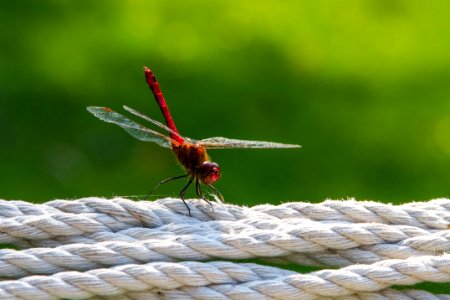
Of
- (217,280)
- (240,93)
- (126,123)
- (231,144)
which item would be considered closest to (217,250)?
(217,280)

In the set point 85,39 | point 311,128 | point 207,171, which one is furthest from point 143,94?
point 207,171

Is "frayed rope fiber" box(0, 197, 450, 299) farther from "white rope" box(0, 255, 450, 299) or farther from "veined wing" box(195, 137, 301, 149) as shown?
"veined wing" box(195, 137, 301, 149)

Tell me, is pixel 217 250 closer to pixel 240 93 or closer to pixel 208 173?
pixel 208 173

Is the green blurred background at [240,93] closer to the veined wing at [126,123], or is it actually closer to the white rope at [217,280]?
the veined wing at [126,123]

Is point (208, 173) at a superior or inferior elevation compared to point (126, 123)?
inferior

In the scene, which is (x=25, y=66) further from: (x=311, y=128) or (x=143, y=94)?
(x=311, y=128)

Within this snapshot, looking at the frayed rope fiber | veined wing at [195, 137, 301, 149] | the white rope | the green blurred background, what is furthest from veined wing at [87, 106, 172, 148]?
the green blurred background
